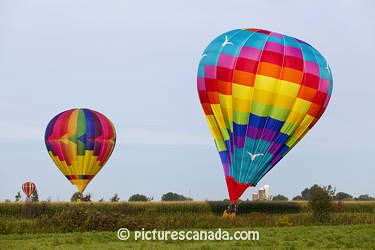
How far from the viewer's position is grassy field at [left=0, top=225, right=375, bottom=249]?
2841 cm

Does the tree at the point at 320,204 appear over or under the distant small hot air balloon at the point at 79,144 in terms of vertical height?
under

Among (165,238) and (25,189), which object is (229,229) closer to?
(165,238)

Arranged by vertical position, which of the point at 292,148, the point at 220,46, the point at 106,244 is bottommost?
the point at 106,244

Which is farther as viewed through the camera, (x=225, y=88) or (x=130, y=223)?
(x=225, y=88)

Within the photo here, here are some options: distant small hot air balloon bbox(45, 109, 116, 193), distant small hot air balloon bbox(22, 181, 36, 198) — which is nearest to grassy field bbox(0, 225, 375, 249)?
distant small hot air balloon bbox(45, 109, 116, 193)

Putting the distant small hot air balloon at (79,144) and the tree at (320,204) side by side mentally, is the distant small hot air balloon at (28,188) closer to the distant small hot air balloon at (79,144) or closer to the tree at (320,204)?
the distant small hot air balloon at (79,144)

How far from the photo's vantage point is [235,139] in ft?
146

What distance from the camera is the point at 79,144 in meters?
59.2

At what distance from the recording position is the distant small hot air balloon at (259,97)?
4350 cm

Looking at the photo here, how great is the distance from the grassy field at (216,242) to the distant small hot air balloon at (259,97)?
9.62 m

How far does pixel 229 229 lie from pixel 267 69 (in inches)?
450

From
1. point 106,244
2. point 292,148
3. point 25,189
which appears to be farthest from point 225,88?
point 25,189

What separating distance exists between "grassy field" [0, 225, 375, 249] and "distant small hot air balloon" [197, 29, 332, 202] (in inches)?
379

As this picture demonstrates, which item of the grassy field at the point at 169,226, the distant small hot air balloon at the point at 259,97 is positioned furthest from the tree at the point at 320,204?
the distant small hot air balloon at the point at 259,97
